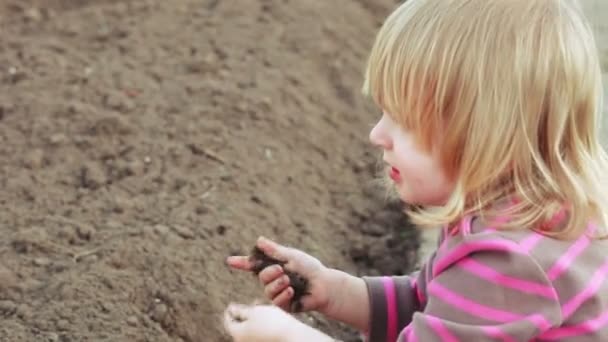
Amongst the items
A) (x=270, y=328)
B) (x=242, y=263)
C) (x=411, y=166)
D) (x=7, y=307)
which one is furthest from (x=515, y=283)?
(x=7, y=307)

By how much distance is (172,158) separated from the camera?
3.86m

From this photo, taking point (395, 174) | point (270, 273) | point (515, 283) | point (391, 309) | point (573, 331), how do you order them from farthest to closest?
point (391, 309)
point (270, 273)
point (395, 174)
point (573, 331)
point (515, 283)

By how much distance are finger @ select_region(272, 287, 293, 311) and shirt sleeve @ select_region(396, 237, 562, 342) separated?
0.45m

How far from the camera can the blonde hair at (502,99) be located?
2.29m

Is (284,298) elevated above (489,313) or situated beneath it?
situated beneath

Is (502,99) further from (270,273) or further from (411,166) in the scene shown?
(270,273)

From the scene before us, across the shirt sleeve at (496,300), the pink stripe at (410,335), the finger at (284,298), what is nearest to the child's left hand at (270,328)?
the finger at (284,298)

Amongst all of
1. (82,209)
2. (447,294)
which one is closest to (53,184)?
(82,209)

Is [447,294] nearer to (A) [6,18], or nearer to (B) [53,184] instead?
(B) [53,184]

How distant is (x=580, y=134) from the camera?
2.38 m

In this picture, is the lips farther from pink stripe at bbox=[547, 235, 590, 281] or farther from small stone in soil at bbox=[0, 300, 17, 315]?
small stone in soil at bbox=[0, 300, 17, 315]

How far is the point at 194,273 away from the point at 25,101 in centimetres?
112

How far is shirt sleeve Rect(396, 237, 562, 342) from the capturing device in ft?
7.32

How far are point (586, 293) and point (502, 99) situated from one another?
35 cm
